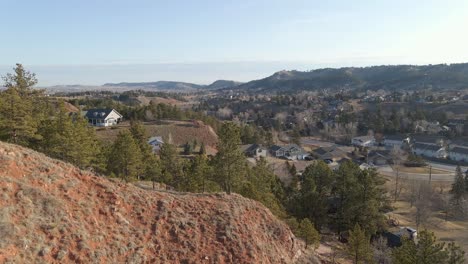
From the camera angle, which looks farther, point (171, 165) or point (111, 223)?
point (171, 165)

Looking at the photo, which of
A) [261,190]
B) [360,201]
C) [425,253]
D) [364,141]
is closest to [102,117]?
[261,190]

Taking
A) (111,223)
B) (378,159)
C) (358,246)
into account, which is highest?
(111,223)

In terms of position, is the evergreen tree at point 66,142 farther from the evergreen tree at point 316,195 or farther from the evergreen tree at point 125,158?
the evergreen tree at point 316,195

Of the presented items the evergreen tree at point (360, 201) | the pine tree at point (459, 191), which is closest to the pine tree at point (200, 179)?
the evergreen tree at point (360, 201)

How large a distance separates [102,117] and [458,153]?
73.3 m

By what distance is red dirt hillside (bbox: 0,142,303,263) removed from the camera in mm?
12301

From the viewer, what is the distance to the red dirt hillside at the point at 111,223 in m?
12.3

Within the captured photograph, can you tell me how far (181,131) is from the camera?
79312 millimetres

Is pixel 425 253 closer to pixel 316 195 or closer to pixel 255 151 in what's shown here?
pixel 316 195

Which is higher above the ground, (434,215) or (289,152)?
(289,152)

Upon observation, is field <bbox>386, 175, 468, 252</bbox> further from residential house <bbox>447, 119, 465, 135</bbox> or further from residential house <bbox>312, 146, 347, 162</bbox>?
residential house <bbox>447, 119, 465, 135</bbox>

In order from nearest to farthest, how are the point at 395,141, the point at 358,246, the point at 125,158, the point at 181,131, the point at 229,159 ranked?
the point at 358,246 < the point at 229,159 < the point at 125,158 < the point at 181,131 < the point at 395,141

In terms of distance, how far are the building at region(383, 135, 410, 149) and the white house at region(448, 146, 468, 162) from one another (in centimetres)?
996

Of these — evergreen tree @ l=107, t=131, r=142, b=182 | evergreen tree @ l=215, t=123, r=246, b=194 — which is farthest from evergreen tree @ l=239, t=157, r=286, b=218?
evergreen tree @ l=107, t=131, r=142, b=182
